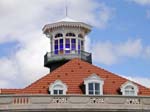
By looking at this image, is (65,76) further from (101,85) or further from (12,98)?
(12,98)

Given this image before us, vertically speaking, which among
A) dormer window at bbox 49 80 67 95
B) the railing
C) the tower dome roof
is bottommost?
the railing

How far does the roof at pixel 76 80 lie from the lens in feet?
174

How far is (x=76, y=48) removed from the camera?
64500 mm

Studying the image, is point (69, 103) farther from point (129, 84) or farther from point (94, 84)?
point (129, 84)

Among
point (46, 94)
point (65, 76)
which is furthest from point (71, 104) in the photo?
point (65, 76)

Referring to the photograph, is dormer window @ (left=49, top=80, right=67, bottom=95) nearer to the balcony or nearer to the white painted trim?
the white painted trim

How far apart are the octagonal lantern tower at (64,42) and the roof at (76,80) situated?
21.5 ft

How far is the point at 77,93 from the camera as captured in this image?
52.5m

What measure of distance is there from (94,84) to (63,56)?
461 inches

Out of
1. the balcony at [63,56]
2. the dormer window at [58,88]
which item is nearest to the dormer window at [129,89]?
the dormer window at [58,88]

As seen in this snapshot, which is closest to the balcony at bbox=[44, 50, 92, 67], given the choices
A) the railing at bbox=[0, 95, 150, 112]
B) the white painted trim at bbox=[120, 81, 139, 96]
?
the white painted trim at bbox=[120, 81, 139, 96]

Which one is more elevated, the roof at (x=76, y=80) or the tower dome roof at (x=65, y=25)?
the tower dome roof at (x=65, y=25)

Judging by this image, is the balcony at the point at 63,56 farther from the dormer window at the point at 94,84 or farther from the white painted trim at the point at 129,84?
the white painted trim at the point at 129,84

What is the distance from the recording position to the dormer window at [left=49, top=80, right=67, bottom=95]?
51812 millimetres
